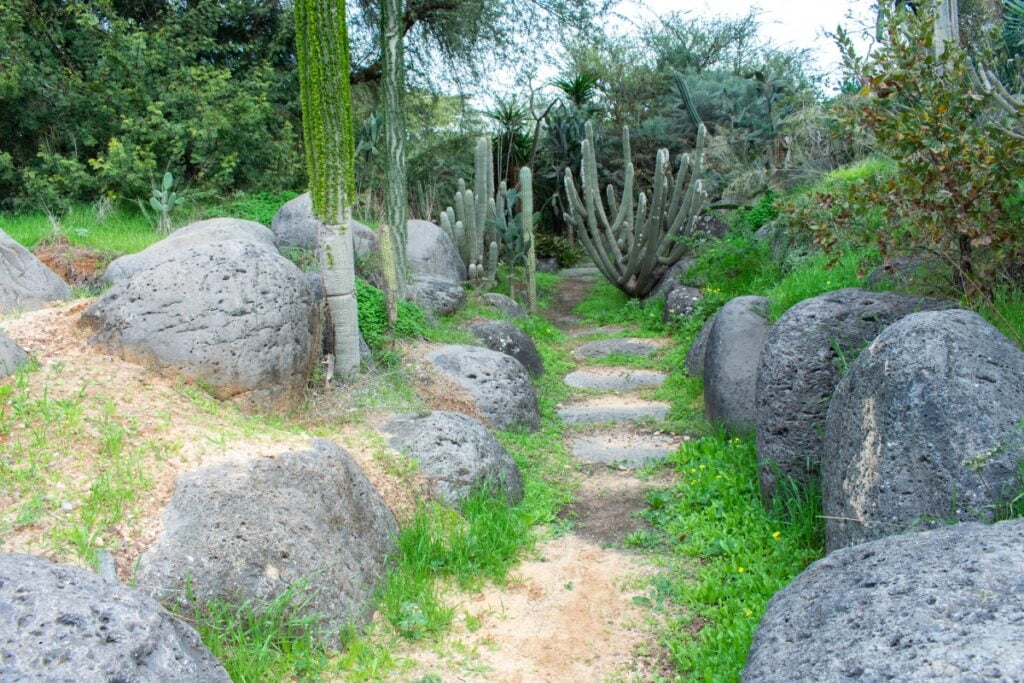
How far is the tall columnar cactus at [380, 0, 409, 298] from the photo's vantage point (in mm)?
8641

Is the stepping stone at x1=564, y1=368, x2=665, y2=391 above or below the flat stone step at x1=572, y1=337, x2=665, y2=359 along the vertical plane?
below

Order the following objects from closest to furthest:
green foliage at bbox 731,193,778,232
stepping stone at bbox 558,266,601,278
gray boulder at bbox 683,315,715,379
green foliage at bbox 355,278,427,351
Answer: green foliage at bbox 355,278,427,351 < gray boulder at bbox 683,315,715,379 < green foliage at bbox 731,193,778,232 < stepping stone at bbox 558,266,601,278

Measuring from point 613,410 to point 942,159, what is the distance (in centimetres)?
427

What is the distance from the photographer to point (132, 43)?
11.8 m

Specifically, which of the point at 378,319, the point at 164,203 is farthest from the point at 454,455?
the point at 164,203

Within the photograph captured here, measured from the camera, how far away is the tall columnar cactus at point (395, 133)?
8.64 m

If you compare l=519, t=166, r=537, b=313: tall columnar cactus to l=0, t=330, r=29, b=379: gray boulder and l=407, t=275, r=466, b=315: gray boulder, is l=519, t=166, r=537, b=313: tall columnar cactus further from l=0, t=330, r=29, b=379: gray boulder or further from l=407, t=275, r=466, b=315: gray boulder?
l=0, t=330, r=29, b=379: gray boulder

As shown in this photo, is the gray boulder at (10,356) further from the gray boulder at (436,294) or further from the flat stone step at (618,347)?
the flat stone step at (618,347)

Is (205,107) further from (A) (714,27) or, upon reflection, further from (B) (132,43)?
(A) (714,27)

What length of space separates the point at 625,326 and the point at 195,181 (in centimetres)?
659

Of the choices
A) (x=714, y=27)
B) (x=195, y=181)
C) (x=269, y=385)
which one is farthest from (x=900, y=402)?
(x=714, y=27)

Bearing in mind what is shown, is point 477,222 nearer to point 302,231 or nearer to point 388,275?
point 302,231

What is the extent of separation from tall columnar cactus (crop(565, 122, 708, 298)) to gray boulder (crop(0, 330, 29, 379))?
9796 mm

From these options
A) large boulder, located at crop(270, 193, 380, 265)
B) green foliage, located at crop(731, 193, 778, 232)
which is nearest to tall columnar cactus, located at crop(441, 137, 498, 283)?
large boulder, located at crop(270, 193, 380, 265)
